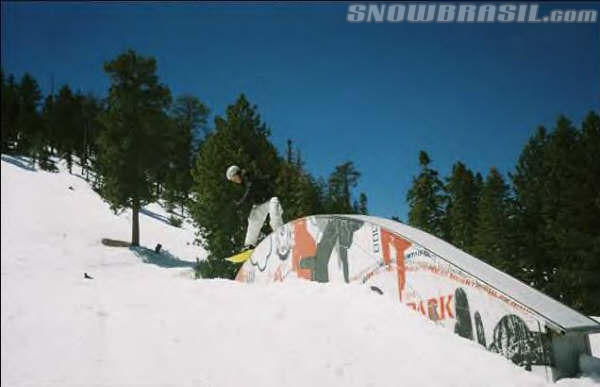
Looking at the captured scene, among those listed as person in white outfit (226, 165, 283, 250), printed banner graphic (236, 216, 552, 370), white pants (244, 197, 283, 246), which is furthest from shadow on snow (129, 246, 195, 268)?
printed banner graphic (236, 216, 552, 370)

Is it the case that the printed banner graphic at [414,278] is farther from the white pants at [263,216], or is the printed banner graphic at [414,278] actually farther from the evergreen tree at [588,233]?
the evergreen tree at [588,233]

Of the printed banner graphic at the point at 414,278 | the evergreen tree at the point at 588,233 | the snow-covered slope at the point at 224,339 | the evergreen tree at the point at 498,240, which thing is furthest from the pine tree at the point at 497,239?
the snow-covered slope at the point at 224,339

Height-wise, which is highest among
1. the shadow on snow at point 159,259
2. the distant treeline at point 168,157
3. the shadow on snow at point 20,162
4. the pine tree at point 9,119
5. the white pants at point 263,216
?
the pine tree at point 9,119

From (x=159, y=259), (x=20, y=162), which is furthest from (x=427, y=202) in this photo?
(x=20, y=162)

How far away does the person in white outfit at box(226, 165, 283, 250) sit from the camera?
31.8 feet

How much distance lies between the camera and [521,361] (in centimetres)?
387

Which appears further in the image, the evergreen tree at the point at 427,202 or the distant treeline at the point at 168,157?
the evergreen tree at the point at 427,202

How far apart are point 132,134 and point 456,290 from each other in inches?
959

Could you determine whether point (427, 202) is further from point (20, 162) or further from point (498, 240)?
point (20, 162)

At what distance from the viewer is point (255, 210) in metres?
11.1

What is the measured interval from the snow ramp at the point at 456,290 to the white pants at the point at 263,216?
2623 mm

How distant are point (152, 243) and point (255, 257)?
22353 millimetres

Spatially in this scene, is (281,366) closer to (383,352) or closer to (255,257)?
(383,352)

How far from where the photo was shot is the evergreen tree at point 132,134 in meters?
23.8
